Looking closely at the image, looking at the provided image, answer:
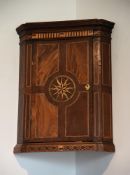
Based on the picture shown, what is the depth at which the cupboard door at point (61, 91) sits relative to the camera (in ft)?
12.3

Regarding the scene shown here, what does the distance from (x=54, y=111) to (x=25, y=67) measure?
478 millimetres

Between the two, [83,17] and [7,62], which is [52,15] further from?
[7,62]

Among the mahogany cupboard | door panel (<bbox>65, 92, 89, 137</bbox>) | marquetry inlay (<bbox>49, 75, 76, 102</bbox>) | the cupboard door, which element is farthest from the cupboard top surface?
door panel (<bbox>65, 92, 89, 137</bbox>)

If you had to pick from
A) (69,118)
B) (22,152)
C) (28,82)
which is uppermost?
(28,82)

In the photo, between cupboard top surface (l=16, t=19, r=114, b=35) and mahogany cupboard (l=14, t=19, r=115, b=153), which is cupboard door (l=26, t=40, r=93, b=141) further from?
cupboard top surface (l=16, t=19, r=114, b=35)

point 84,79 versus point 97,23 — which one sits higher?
point 97,23

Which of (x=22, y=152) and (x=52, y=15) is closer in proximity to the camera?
(x=22, y=152)

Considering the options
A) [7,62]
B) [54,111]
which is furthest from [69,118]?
[7,62]

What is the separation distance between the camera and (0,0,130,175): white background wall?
151 inches

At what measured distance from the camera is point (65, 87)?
384cm

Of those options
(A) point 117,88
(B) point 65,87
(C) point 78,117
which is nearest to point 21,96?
(B) point 65,87

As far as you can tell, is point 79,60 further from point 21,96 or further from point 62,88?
point 21,96

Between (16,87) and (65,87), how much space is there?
19.0 inches

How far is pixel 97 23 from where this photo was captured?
3865 mm
